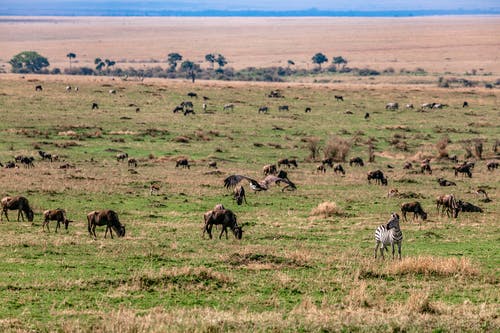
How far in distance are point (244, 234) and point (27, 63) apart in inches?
5172

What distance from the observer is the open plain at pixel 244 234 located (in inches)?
571

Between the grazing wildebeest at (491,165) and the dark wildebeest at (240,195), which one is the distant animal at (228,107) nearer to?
the grazing wildebeest at (491,165)

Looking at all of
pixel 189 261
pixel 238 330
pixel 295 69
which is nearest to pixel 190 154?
pixel 189 261

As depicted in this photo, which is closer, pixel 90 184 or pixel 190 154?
pixel 90 184

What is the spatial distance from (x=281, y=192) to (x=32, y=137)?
74.4 ft

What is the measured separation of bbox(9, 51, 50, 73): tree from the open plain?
285ft

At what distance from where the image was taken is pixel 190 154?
46.1m

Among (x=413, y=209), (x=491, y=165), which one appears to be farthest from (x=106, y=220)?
(x=491, y=165)

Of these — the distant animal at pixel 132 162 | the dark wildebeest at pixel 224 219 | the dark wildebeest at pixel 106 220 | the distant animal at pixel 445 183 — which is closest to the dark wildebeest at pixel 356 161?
the distant animal at pixel 445 183

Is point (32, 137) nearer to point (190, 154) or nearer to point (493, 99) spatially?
point (190, 154)

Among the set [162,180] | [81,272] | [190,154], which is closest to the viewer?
[81,272]

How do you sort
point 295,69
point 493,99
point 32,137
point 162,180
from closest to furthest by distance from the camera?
1. point 162,180
2. point 32,137
3. point 493,99
4. point 295,69

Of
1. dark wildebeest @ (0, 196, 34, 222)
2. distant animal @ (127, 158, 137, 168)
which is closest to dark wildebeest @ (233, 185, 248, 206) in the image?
dark wildebeest @ (0, 196, 34, 222)

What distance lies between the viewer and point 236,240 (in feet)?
72.5
